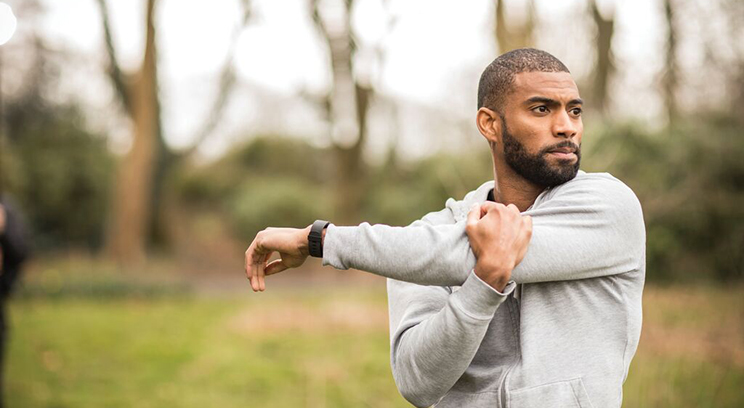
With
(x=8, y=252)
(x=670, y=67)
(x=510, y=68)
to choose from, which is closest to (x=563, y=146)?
(x=510, y=68)

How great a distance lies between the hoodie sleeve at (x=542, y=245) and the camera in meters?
1.87

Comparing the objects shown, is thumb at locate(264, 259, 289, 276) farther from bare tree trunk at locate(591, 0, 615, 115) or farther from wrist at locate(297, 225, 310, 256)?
bare tree trunk at locate(591, 0, 615, 115)

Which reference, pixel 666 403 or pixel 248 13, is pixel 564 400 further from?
pixel 248 13

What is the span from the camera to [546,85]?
2.11 m

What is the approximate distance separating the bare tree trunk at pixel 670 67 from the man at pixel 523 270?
1129cm

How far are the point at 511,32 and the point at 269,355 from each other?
4.29m

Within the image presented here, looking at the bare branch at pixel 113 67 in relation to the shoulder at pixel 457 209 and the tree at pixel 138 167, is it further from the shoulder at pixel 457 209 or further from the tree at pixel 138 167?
the shoulder at pixel 457 209

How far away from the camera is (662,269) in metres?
12.1

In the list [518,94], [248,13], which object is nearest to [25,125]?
[248,13]

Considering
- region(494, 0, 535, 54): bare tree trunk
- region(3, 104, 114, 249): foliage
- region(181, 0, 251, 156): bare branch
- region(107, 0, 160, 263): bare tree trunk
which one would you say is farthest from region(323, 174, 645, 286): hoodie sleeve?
region(3, 104, 114, 249): foliage

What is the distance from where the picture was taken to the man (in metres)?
1.84

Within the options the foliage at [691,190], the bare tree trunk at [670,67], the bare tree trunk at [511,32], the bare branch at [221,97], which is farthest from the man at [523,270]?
the bare branch at [221,97]

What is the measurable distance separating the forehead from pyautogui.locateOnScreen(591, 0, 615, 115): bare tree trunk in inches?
462

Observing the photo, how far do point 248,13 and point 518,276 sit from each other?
49.5ft
